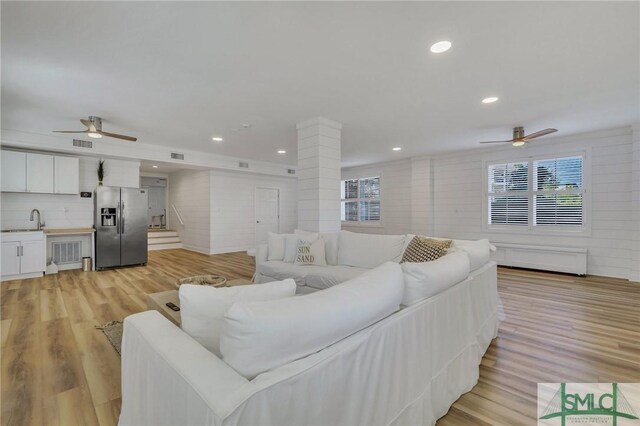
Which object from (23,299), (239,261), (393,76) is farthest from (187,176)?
(393,76)

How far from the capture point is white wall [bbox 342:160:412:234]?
8.24 meters

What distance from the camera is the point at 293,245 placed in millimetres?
4074

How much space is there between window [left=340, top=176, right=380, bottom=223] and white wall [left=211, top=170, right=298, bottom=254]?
250 cm

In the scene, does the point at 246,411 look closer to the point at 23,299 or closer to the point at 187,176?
the point at 23,299

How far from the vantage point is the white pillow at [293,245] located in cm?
403

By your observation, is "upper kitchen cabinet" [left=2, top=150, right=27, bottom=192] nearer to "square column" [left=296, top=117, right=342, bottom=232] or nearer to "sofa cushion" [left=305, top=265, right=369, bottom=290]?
"square column" [left=296, top=117, right=342, bottom=232]

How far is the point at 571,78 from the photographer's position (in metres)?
3.17

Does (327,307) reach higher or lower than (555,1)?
lower

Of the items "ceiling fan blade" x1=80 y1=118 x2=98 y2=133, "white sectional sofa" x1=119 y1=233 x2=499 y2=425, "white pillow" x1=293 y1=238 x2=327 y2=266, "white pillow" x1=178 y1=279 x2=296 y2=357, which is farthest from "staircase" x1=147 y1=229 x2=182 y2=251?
"white pillow" x1=178 y1=279 x2=296 y2=357

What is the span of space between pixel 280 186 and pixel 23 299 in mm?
6673

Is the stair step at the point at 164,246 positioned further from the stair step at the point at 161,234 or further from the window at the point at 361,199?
the window at the point at 361,199
